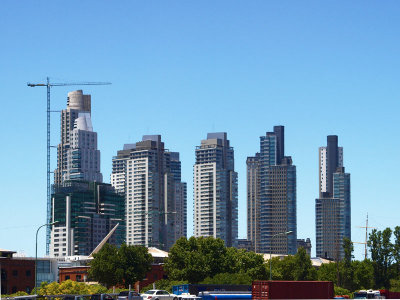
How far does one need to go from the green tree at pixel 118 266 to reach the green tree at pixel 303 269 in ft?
123

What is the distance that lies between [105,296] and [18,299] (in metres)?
15.2

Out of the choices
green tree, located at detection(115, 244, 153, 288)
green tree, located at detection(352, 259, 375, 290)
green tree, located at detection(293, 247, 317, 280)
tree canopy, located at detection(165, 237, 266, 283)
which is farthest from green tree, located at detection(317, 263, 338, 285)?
green tree, located at detection(115, 244, 153, 288)

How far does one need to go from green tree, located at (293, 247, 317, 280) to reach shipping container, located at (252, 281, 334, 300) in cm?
8223

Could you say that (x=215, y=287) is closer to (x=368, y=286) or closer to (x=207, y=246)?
(x=207, y=246)

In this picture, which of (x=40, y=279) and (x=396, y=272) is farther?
(x=40, y=279)

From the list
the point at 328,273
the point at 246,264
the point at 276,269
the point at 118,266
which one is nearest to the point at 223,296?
the point at 118,266

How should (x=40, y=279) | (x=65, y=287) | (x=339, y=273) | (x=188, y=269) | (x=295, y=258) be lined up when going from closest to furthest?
(x=65, y=287) < (x=188, y=269) < (x=339, y=273) < (x=295, y=258) < (x=40, y=279)

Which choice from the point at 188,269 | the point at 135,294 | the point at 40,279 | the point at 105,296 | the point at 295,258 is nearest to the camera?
the point at 105,296

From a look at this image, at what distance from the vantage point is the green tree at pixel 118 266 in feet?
508

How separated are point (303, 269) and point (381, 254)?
24.0 metres

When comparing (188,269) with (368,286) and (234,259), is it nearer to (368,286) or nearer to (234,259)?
(234,259)

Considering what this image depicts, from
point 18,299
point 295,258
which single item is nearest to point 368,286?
point 295,258

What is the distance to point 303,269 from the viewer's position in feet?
584

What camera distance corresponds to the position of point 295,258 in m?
181
